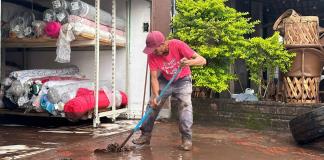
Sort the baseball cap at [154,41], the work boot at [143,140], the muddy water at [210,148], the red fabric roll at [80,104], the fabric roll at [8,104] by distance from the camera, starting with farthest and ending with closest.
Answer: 1. the fabric roll at [8,104]
2. the red fabric roll at [80,104]
3. the work boot at [143,140]
4. the baseball cap at [154,41]
5. the muddy water at [210,148]

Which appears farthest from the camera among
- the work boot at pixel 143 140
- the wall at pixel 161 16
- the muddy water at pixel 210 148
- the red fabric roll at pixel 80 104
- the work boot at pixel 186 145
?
the wall at pixel 161 16

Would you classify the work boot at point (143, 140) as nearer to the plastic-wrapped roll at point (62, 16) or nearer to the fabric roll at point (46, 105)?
the fabric roll at point (46, 105)

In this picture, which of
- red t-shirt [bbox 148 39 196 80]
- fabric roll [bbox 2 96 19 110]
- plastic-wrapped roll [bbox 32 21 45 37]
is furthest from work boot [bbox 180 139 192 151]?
fabric roll [bbox 2 96 19 110]

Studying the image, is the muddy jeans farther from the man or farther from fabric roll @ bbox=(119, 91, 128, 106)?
fabric roll @ bbox=(119, 91, 128, 106)

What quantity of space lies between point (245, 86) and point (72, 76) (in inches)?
215

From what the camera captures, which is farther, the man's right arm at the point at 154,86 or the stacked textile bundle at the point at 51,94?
the stacked textile bundle at the point at 51,94

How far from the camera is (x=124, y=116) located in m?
8.82

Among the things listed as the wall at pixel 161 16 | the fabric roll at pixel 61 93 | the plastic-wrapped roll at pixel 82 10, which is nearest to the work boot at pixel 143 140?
the fabric roll at pixel 61 93

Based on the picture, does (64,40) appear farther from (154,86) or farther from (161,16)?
(161,16)

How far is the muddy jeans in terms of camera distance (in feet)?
18.2

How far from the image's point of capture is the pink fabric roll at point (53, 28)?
7.03 meters

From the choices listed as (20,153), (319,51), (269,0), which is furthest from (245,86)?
(20,153)

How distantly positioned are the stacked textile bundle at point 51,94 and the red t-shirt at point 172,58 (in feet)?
6.34

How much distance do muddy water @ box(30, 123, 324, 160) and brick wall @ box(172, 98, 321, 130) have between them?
0.26 m
